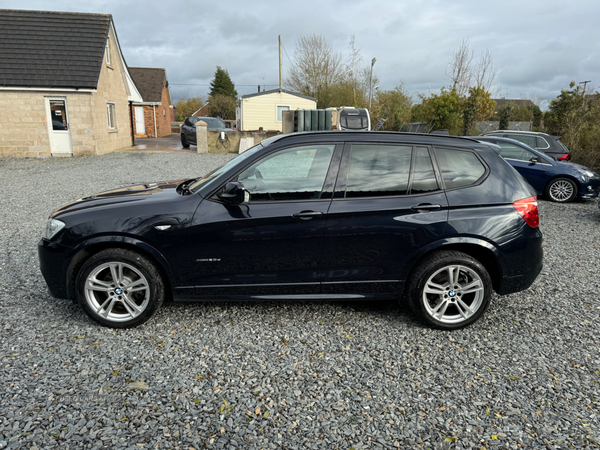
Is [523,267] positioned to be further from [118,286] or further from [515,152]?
[515,152]

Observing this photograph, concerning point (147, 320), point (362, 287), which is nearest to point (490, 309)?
point (362, 287)

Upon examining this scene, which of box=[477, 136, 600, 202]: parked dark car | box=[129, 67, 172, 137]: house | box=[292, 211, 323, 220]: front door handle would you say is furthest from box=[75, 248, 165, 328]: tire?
box=[129, 67, 172, 137]: house

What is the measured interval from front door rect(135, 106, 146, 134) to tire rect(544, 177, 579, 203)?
1282 inches

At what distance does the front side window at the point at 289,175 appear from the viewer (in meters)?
3.90

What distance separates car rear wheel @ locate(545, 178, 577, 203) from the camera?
36.0 feet

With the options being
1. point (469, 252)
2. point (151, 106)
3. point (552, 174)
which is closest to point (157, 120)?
point (151, 106)

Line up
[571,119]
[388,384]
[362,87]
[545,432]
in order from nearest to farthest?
1. [545,432]
2. [388,384]
3. [571,119]
4. [362,87]

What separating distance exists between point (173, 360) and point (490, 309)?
10.4ft

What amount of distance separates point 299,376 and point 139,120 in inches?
1450

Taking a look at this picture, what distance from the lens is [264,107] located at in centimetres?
3147

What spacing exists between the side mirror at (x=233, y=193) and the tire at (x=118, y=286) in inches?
34.7

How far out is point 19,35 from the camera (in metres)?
19.6

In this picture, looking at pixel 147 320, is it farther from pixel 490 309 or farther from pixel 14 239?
pixel 14 239

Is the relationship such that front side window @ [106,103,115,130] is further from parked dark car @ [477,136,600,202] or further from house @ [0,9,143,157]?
parked dark car @ [477,136,600,202]
